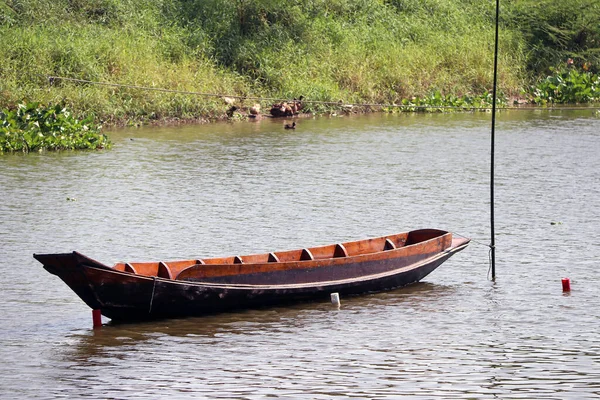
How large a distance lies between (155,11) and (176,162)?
11599 mm

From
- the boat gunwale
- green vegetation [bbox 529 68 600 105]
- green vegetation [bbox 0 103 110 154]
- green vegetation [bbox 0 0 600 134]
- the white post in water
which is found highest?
green vegetation [bbox 0 0 600 134]

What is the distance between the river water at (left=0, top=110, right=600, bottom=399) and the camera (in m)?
9.96

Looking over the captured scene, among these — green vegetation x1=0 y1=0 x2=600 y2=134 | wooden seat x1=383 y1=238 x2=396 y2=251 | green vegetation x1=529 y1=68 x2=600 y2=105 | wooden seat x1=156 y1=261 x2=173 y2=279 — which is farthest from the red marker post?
green vegetation x1=529 y1=68 x2=600 y2=105

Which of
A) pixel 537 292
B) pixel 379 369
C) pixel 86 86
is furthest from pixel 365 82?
pixel 379 369

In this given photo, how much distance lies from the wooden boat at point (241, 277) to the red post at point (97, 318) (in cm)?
6

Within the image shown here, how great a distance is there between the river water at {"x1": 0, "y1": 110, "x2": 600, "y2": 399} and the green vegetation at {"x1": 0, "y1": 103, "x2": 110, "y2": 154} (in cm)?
48

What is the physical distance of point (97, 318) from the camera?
11461 millimetres

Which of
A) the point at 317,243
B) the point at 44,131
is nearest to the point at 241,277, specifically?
the point at 317,243

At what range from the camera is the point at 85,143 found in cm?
2439

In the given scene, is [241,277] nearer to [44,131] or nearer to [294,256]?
[294,256]

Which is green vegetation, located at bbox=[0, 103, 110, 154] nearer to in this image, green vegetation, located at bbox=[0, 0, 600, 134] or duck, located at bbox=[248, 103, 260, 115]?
green vegetation, located at bbox=[0, 0, 600, 134]

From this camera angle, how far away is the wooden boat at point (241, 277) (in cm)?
1109

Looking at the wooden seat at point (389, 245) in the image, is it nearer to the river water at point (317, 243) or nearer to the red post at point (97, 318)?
the river water at point (317, 243)

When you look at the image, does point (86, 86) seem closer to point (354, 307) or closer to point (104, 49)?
point (104, 49)
